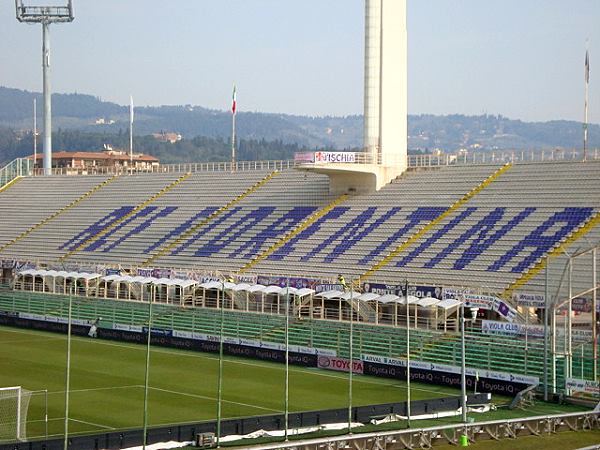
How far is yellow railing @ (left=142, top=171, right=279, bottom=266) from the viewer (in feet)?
228

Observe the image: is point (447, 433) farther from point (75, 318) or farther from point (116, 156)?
point (116, 156)

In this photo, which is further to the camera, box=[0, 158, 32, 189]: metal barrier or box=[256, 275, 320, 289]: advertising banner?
box=[0, 158, 32, 189]: metal barrier

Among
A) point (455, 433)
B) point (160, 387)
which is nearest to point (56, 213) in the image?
point (160, 387)

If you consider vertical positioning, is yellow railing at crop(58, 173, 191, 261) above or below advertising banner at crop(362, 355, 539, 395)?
above

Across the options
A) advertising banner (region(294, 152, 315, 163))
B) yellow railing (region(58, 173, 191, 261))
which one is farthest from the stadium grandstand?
advertising banner (region(294, 152, 315, 163))

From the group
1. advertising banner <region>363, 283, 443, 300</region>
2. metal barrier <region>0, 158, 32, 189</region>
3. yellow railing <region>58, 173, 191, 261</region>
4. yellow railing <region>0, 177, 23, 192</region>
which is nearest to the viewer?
advertising banner <region>363, 283, 443, 300</region>

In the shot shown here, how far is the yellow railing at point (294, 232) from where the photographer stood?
6349cm

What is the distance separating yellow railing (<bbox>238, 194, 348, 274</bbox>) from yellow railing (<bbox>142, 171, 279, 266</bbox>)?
7413 mm

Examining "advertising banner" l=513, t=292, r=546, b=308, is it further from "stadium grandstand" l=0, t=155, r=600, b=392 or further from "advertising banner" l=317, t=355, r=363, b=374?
"advertising banner" l=317, t=355, r=363, b=374

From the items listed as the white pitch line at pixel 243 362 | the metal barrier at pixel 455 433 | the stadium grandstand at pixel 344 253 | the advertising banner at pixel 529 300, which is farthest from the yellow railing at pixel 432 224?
the metal barrier at pixel 455 433

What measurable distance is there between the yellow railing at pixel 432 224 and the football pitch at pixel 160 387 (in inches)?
389

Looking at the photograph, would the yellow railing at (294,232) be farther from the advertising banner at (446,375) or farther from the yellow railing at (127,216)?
the advertising banner at (446,375)

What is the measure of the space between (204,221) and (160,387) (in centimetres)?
3121

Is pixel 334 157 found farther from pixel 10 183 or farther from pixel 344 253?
pixel 10 183
